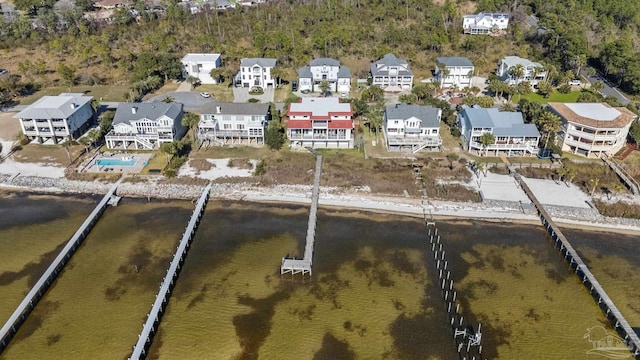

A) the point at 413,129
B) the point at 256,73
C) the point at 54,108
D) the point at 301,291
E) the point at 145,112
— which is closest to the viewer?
the point at 301,291

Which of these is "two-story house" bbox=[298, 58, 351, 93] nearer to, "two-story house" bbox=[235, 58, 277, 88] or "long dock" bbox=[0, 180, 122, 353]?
"two-story house" bbox=[235, 58, 277, 88]

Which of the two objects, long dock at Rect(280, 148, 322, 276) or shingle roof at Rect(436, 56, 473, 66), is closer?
long dock at Rect(280, 148, 322, 276)

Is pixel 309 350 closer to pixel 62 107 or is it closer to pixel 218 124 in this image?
pixel 218 124

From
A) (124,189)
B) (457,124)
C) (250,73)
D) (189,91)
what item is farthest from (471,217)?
(189,91)

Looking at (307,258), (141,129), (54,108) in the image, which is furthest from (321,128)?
A: (54,108)

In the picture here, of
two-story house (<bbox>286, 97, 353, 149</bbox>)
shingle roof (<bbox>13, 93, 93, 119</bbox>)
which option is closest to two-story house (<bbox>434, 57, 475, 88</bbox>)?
two-story house (<bbox>286, 97, 353, 149</bbox>)

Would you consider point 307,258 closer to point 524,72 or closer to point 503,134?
point 503,134
